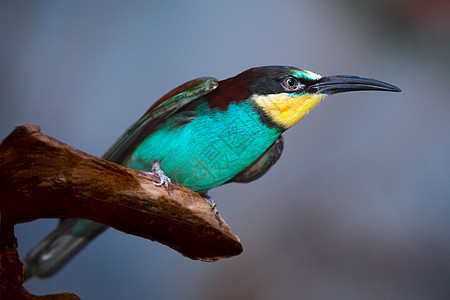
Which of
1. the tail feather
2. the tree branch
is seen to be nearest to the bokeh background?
the tail feather

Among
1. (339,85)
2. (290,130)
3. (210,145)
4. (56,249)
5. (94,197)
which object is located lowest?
(56,249)

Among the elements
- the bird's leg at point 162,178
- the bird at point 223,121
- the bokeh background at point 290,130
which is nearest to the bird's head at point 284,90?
the bird at point 223,121

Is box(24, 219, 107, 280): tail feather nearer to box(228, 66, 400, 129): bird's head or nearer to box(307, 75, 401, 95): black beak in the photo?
box(228, 66, 400, 129): bird's head

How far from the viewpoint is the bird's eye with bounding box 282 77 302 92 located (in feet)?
3.64

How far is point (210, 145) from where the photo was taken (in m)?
1.13

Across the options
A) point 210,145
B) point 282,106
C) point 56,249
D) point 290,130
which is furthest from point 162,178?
point 290,130

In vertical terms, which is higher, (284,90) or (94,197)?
(284,90)

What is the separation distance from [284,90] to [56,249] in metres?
0.79

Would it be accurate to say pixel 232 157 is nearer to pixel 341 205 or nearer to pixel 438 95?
pixel 341 205

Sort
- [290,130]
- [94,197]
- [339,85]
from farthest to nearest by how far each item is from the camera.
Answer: [290,130] < [339,85] < [94,197]

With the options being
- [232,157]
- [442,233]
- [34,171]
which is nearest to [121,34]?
[232,157]

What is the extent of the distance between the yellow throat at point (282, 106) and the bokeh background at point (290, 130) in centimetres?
52

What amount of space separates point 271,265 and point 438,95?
967mm

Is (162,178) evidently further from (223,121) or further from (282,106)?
(282,106)
